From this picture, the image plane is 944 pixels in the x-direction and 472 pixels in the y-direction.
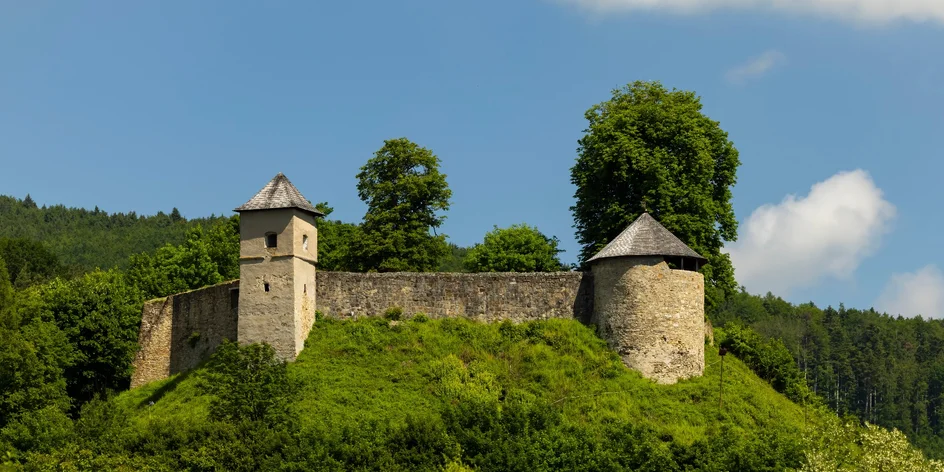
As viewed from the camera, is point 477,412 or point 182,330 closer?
point 477,412

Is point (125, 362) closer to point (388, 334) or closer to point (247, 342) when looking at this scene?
point (247, 342)

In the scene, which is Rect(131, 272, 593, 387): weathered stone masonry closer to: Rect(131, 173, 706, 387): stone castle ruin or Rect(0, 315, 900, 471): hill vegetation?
Rect(131, 173, 706, 387): stone castle ruin

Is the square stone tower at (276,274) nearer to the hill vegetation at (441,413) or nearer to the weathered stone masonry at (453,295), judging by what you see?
the hill vegetation at (441,413)

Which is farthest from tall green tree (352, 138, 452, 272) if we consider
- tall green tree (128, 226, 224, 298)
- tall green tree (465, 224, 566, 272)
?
tall green tree (128, 226, 224, 298)

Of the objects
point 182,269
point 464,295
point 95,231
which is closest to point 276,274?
point 464,295

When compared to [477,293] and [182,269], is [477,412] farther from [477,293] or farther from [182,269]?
[182,269]

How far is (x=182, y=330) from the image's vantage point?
152 ft

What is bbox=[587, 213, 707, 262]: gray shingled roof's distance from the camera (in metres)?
41.2

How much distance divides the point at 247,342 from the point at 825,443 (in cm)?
1834

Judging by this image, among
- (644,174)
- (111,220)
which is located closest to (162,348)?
(644,174)

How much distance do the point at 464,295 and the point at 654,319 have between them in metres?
6.43

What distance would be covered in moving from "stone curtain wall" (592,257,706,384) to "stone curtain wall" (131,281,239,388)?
12884 mm

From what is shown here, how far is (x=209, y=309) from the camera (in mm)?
44906

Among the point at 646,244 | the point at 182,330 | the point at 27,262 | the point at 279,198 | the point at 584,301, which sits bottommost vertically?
the point at 182,330
